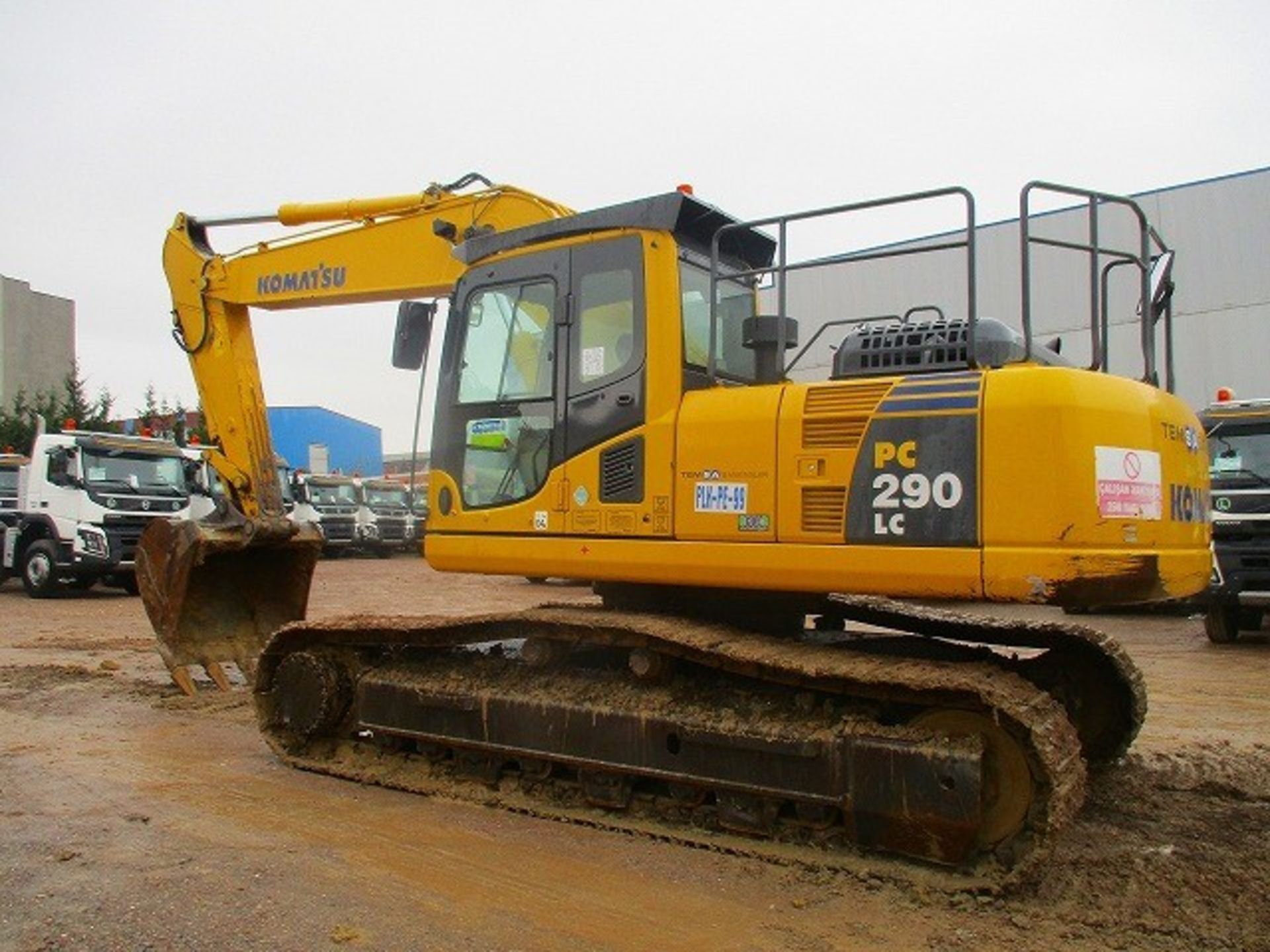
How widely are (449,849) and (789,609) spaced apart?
6.42 ft

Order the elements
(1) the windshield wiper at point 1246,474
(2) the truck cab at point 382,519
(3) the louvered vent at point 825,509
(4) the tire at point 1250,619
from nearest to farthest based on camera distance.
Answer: (3) the louvered vent at point 825,509 → (1) the windshield wiper at point 1246,474 → (4) the tire at point 1250,619 → (2) the truck cab at point 382,519

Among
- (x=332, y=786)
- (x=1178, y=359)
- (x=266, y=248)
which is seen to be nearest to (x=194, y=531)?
(x=266, y=248)

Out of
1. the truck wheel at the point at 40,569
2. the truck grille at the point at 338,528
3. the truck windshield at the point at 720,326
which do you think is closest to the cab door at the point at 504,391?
the truck windshield at the point at 720,326

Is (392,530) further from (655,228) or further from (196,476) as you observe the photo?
(655,228)

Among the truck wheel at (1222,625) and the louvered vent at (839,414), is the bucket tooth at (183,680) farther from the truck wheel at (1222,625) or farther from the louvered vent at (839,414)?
the truck wheel at (1222,625)

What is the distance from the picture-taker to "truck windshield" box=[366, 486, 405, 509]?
1232 inches

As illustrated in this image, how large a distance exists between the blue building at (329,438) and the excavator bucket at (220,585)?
3860 cm

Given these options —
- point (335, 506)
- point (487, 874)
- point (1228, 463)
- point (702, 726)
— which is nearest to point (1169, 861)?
point (702, 726)

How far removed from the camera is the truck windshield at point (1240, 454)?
11.8m

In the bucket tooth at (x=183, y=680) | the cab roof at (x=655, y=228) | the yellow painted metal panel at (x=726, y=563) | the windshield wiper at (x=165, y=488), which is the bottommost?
the bucket tooth at (x=183, y=680)

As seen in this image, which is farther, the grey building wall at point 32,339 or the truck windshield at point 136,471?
the grey building wall at point 32,339

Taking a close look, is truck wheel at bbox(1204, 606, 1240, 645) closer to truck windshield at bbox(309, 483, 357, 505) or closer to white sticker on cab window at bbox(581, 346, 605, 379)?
white sticker on cab window at bbox(581, 346, 605, 379)

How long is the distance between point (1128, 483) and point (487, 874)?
3037 mm

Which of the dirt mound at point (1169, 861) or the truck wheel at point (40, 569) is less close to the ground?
the truck wheel at point (40, 569)
